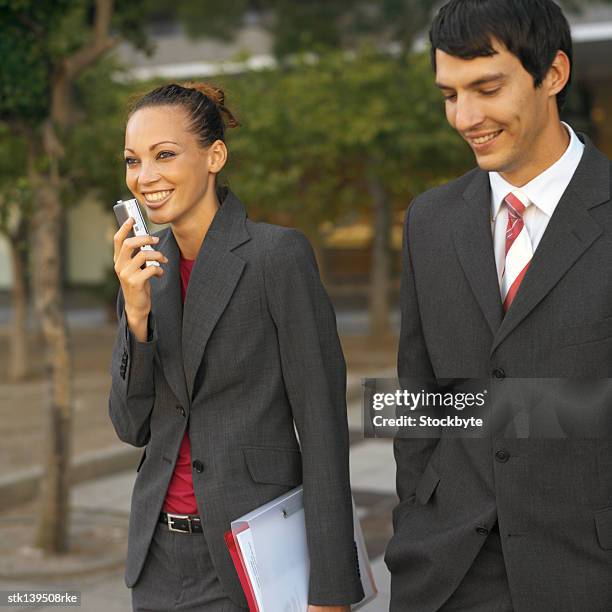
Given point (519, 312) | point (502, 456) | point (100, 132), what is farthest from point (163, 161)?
point (100, 132)

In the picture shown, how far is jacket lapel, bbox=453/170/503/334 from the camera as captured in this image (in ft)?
6.98

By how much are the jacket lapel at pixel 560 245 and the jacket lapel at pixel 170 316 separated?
788mm

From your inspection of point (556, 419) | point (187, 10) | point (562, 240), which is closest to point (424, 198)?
point (562, 240)

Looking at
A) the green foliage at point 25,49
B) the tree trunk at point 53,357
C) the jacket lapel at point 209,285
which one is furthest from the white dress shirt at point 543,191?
the tree trunk at point 53,357

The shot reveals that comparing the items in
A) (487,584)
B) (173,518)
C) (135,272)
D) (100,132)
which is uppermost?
(100,132)

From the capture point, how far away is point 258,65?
69.8 feet

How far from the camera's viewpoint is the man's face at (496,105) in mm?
2037

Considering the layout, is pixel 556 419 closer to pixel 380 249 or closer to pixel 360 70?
pixel 360 70

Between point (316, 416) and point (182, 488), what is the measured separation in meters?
0.37

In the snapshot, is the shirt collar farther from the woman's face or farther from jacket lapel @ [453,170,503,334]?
the woman's face

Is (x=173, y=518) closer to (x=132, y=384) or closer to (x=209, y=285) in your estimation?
(x=132, y=384)

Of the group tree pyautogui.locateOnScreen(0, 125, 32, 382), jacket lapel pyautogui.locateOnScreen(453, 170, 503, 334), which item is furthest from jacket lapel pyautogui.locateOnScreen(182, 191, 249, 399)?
tree pyautogui.locateOnScreen(0, 125, 32, 382)

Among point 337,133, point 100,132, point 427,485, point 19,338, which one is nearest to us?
point 427,485

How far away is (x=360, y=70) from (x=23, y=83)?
9932 millimetres
